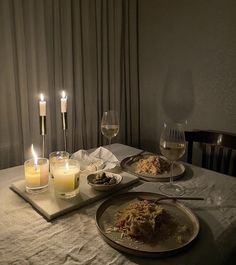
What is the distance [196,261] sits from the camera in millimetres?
666

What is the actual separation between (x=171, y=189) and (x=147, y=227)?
0.34m

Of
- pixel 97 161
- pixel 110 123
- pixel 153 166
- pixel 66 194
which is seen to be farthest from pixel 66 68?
pixel 66 194

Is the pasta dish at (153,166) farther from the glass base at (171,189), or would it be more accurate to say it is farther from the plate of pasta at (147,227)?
the plate of pasta at (147,227)

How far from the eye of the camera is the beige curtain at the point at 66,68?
5.51ft

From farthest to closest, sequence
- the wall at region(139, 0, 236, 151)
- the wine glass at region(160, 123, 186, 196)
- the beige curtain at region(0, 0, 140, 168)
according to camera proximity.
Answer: the wall at region(139, 0, 236, 151) < the beige curtain at region(0, 0, 140, 168) < the wine glass at region(160, 123, 186, 196)

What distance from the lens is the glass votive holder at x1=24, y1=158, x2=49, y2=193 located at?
38.8 inches

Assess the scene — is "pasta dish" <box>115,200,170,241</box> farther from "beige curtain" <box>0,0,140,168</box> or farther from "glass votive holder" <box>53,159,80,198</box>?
"beige curtain" <box>0,0,140,168</box>

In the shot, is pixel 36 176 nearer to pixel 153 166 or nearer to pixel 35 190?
pixel 35 190

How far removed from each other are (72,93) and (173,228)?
4.74 feet

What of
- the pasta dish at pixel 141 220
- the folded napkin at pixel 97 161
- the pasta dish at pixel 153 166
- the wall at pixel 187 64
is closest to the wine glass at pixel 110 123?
the folded napkin at pixel 97 161

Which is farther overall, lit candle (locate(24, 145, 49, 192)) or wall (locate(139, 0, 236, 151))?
wall (locate(139, 0, 236, 151))

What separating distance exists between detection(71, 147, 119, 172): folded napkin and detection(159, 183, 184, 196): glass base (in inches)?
10.7

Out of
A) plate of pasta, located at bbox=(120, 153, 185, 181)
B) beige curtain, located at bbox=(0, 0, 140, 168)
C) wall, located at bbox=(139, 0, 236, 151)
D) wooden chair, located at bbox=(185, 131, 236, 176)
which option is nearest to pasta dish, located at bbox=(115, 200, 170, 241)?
plate of pasta, located at bbox=(120, 153, 185, 181)

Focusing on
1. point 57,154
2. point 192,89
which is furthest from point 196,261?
point 192,89
